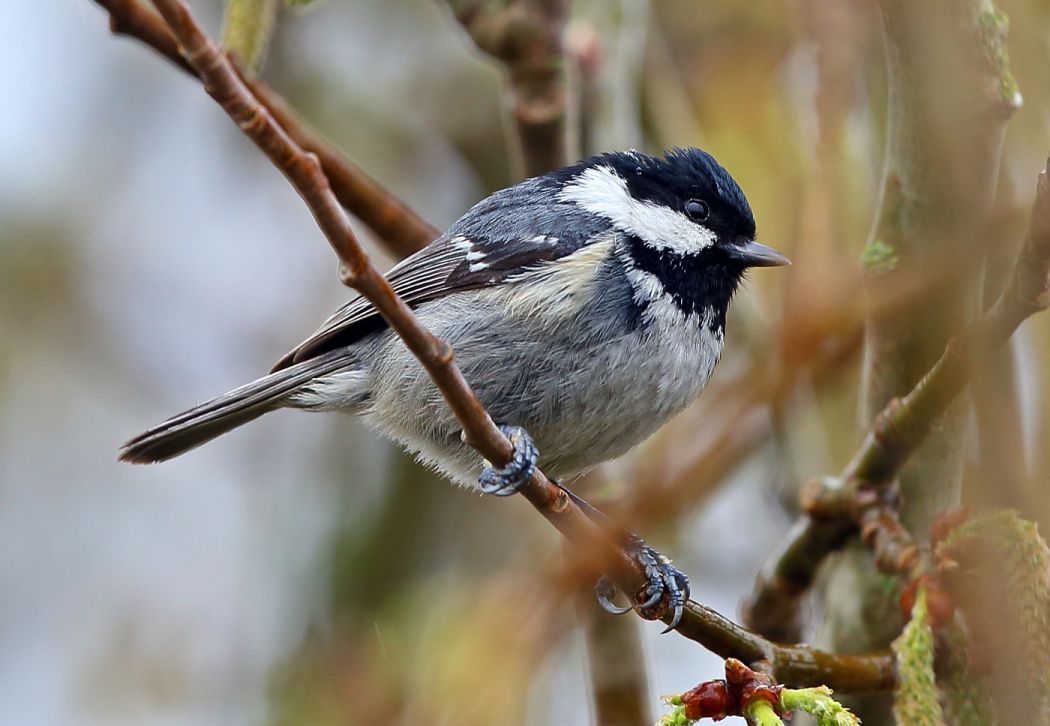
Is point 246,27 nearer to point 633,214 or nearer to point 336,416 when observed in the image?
point 633,214

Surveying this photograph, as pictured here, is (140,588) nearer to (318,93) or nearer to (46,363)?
(46,363)

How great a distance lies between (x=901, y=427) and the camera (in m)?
2.56

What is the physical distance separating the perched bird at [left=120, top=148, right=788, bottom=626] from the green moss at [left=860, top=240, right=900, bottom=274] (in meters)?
0.53

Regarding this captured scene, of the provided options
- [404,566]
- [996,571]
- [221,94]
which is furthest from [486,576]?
[221,94]

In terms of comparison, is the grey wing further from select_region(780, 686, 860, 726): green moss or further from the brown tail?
select_region(780, 686, 860, 726): green moss

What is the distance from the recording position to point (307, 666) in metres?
3.77

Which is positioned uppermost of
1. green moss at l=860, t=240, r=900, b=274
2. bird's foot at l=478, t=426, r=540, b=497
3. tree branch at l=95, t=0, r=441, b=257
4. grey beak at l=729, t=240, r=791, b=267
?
tree branch at l=95, t=0, r=441, b=257

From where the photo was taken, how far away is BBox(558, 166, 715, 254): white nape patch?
3338 mm

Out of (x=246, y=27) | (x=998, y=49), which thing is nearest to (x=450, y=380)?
(x=246, y=27)

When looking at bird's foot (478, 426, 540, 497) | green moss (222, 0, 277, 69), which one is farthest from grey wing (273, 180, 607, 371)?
green moss (222, 0, 277, 69)

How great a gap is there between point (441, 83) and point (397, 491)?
1948 mm

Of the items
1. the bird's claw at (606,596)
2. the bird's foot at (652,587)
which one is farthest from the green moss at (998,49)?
the bird's claw at (606,596)

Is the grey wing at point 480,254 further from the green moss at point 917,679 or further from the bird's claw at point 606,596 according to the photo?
the green moss at point 917,679

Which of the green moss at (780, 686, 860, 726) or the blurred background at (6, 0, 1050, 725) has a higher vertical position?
the blurred background at (6, 0, 1050, 725)
